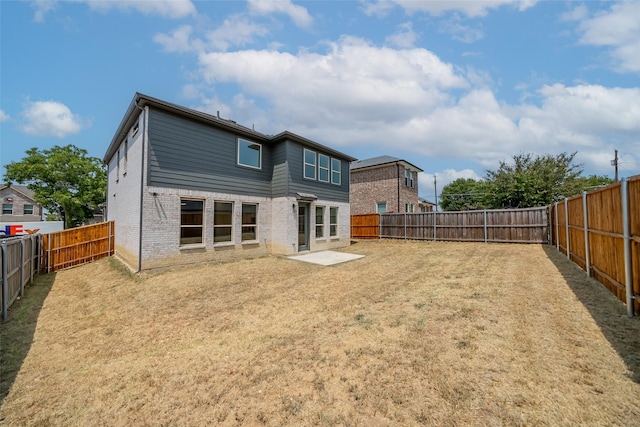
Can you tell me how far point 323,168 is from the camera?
1489 centimetres

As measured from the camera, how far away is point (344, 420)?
96.3 inches

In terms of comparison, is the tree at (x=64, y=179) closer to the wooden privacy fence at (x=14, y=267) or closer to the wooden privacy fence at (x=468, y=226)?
the wooden privacy fence at (x=14, y=267)

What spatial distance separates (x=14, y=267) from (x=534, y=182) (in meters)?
30.7

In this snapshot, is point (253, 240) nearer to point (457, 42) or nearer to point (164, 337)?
point (164, 337)

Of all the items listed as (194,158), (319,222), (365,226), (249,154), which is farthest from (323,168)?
(365,226)

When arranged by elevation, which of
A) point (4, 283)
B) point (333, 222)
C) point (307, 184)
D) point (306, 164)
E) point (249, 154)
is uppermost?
point (249, 154)

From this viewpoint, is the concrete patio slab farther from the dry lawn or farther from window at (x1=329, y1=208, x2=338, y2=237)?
the dry lawn

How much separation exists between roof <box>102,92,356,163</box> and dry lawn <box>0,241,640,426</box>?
20.6ft

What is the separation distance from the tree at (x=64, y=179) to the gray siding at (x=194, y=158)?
80.2 ft

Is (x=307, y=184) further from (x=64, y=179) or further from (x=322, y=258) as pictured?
(x=64, y=179)

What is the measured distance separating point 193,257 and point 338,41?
9993 millimetres

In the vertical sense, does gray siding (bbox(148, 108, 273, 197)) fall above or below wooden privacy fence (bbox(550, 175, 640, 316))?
above

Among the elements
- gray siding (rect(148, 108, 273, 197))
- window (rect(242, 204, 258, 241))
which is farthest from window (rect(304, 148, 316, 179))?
window (rect(242, 204, 258, 241))

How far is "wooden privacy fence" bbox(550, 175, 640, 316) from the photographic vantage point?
4227 mm
